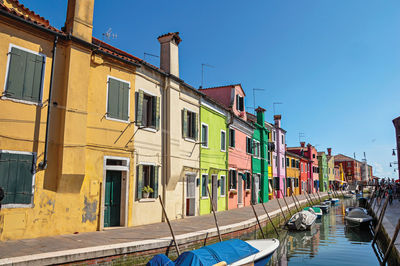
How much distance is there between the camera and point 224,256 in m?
7.86

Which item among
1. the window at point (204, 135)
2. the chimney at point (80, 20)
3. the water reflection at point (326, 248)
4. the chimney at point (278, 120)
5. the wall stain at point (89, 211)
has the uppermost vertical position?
the chimney at point (278, 120)

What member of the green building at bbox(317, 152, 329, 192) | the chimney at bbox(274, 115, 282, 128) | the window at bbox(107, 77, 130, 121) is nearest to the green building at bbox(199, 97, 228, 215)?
the window at bbox(107, 77, 130, 121)

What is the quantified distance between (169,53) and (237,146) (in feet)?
33.1

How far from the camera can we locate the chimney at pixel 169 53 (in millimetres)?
15000

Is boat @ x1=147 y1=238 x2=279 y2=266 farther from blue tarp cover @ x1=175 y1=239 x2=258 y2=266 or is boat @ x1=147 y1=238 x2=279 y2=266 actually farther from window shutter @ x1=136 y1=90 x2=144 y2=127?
window shutter @ x1=136 y1=90 x2=144 y2=127

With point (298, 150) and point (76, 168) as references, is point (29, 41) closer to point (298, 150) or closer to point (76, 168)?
point (76, 168)

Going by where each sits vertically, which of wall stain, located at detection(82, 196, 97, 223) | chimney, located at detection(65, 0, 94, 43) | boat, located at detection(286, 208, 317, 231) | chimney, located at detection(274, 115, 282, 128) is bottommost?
boat, located at detection(286, 208, 317, 231)

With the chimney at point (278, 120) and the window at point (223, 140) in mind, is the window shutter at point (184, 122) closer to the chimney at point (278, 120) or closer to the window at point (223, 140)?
the window at point (223, 140)

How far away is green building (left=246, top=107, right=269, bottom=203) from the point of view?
1014 inches

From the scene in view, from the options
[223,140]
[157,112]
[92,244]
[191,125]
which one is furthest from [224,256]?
[223,140]

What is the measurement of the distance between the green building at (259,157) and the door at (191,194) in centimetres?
994

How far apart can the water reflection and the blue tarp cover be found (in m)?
3.16

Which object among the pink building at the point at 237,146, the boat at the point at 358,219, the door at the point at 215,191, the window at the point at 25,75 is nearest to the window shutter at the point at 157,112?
the window at the point at 25,75

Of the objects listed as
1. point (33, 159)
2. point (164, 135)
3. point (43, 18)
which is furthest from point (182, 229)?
point (43, 18)
